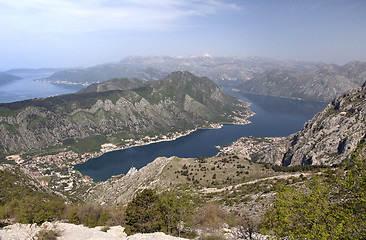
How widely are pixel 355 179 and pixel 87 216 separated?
5094cm

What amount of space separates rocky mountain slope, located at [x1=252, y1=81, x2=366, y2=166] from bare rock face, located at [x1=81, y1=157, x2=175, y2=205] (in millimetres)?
74105

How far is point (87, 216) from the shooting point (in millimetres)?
48562

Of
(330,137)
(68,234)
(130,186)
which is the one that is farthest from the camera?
(330,137)

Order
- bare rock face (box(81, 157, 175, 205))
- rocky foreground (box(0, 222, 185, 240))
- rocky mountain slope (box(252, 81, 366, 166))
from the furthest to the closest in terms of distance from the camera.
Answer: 1. rocky mountain slope (box(252, 81, 366, 166))
2. bare rock face (box(81, 157, 175, 205))
3. rocky foreground (box(0, 222, 185, 240))

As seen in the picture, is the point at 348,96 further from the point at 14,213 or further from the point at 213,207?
the point at 14,213

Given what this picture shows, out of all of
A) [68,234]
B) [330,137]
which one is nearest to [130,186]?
[68,234]

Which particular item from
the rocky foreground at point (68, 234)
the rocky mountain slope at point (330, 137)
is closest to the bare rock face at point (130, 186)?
the rocky foreground at point (68, 234)

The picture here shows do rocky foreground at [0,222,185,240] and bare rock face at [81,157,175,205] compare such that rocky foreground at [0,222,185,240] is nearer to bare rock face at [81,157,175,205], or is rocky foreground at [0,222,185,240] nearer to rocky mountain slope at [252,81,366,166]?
bare rock face at [81,157,175,205]

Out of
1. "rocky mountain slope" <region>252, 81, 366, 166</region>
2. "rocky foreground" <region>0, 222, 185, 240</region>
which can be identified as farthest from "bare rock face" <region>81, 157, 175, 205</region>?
"rocky mountain slope" <region>252, 81, 366, 166</region>

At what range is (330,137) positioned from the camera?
371ft

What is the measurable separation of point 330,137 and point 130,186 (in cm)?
10734

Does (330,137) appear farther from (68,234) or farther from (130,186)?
(68,234)

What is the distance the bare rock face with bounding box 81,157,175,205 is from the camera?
3230 inches

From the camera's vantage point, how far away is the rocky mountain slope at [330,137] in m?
105
